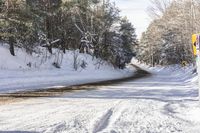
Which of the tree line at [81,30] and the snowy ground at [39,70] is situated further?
the tree line at [81,30]

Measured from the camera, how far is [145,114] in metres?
11.1

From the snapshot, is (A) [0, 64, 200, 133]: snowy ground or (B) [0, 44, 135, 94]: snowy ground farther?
(B) [0, 44, 135, 94]: snowy ground

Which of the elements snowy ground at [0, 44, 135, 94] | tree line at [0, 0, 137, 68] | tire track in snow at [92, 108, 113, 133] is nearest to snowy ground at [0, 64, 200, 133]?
tire track in snow at [92, 108, 113, 133]

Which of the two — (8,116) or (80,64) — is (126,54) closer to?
(80,64)

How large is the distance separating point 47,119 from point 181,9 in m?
34.3

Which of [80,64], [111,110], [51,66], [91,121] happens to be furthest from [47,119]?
[80,64]

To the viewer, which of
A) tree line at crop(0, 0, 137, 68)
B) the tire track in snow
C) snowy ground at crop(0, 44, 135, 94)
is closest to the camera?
the tire track in snow

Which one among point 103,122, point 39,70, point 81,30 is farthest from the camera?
point 81,30

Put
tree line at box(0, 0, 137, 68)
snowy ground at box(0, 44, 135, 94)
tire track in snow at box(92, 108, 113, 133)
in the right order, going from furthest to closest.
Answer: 1. tree line at box(0, 0, 137, 68)
2. snowy ground at box(0, 44, 135, 94)
3. tire track in snow at box(92, 108, 113, 133)

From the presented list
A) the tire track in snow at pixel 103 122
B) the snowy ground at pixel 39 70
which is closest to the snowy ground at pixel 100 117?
the tire track in snow at pixel 103 122

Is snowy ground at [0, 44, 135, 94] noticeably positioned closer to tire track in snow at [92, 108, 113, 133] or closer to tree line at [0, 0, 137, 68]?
tree line at [0, 0, 137, 68]

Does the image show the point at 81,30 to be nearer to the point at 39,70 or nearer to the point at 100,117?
the point at 39,70

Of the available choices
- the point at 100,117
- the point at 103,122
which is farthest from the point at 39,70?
the point at 103,122

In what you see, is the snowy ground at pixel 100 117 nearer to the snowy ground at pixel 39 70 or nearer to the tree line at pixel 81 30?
the snowy ground at pixel 39 70
